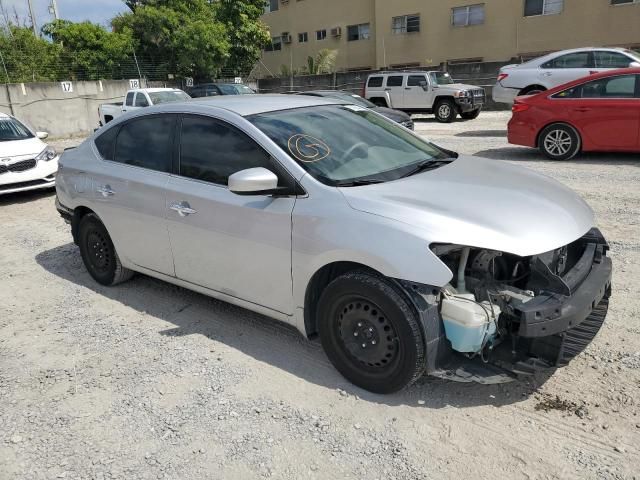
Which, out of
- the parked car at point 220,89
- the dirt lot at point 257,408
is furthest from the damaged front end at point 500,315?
the parked car at point 220,89

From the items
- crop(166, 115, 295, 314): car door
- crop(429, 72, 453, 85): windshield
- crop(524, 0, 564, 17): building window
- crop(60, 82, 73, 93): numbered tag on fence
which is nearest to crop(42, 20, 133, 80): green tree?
crop(60, 82, 73, 93): numbered tag on fence

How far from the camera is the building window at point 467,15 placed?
2611 cm

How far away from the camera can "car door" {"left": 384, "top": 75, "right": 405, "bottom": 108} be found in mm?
19156

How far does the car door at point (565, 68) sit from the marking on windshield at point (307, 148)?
491 inches

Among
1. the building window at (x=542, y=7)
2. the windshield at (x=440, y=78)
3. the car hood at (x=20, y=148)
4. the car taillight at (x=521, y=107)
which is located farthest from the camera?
the building window at (x=542, y=7)

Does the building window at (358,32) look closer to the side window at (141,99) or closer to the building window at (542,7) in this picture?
the building window at (542,7)

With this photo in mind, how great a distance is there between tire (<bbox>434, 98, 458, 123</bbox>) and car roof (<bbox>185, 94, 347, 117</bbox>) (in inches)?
562

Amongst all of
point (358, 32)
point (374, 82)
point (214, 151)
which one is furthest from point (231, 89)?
point (214, 151)

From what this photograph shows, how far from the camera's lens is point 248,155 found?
3.62m

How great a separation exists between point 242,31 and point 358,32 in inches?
268

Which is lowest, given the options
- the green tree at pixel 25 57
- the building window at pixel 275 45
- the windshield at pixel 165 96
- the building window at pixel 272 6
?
the windshield at pixel 165 96

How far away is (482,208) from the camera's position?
3.01 metres

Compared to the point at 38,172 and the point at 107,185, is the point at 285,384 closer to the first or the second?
the point at 107,185

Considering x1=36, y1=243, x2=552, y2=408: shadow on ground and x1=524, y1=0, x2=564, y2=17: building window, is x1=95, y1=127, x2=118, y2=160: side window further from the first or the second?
x1=524, y1=0, x2=564, y2=17: building window
